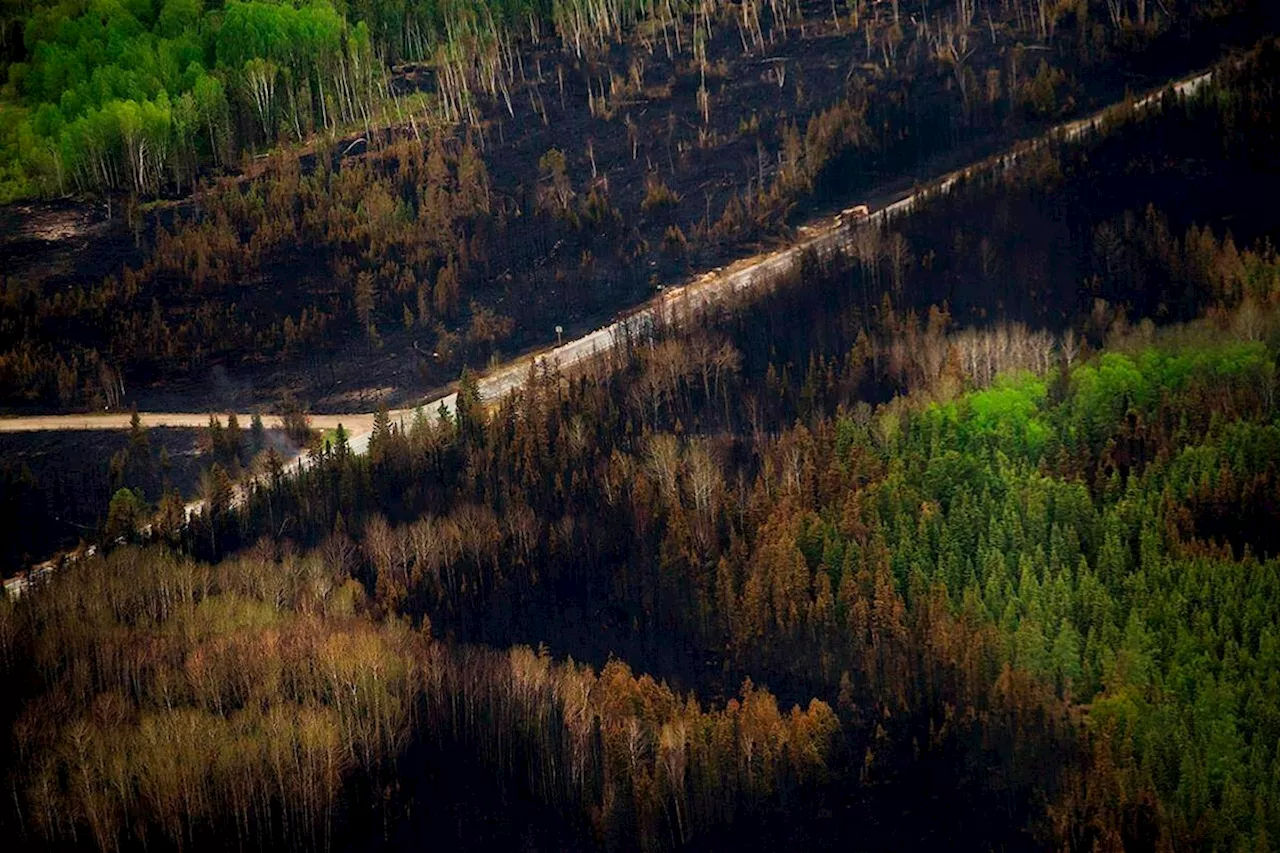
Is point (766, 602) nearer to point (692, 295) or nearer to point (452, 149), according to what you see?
point (692, 295)

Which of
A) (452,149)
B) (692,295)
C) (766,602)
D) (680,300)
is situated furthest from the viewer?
(452,149)

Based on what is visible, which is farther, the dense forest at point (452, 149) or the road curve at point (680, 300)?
the dense forest at point (452, 149)

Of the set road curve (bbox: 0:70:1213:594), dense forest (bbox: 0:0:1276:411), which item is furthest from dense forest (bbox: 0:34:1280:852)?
dense forest (bbox: 0:0:1276:411)

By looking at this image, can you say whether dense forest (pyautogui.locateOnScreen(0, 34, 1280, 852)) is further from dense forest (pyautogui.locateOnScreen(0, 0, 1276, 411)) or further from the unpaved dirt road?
dense forest (pyautogui.locateOnScreen(0, 0, 1276, 411))

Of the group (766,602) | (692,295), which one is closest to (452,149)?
(692,295)

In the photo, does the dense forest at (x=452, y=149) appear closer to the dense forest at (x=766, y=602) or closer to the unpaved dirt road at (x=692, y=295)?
the unpaved dirt road at (x=692, y=295)

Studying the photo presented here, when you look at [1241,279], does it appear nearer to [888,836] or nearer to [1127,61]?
[1127,61]

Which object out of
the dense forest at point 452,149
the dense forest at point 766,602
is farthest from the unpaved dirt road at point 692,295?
the dense forest at point 766,602
